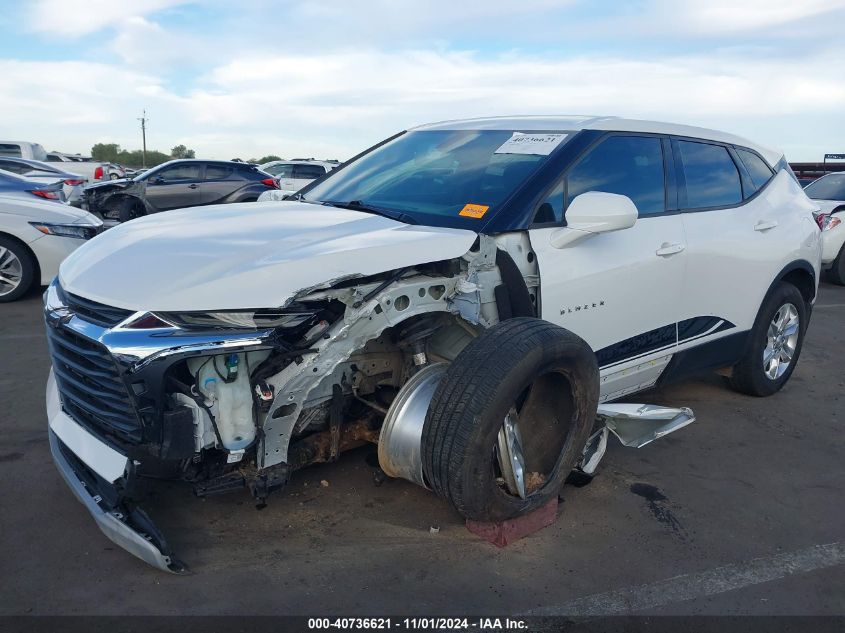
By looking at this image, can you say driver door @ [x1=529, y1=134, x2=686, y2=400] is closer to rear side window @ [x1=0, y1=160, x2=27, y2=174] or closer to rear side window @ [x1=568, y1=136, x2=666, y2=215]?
rear side window @ [x1=568, y1=136, x2=666, y2=215]

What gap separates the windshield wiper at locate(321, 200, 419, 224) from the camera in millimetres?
3402

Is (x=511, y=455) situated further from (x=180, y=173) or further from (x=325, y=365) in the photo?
(x=180, y=173)

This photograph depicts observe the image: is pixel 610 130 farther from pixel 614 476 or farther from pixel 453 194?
pixel 614 476

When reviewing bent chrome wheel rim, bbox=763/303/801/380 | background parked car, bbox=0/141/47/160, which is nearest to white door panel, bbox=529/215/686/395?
bent chrome wheel rim, bbox=763/303/801/380

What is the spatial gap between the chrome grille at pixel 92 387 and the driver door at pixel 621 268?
5.83ft

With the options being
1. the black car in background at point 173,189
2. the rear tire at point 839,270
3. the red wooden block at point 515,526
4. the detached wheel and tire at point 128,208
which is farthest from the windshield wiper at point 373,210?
the detached wheel and tire at point 128,208

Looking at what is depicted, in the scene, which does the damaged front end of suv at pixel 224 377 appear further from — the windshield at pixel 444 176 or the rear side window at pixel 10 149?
the rear side window at pixel 10 149

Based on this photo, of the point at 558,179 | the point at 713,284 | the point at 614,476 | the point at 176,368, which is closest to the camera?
the point at 176,368

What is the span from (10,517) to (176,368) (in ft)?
4.07

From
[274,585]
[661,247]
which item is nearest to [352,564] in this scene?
[274,585]

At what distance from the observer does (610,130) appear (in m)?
3.77

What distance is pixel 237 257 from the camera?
106 inches

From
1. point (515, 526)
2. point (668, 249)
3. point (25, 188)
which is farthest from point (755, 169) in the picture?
point (25, 188)

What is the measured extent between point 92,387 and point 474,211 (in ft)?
5.79
